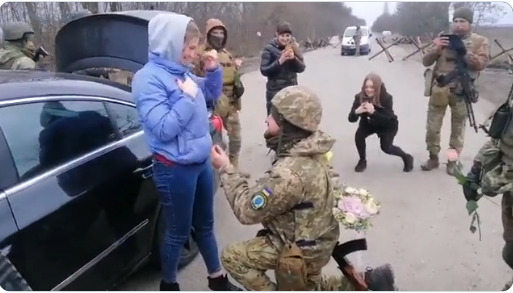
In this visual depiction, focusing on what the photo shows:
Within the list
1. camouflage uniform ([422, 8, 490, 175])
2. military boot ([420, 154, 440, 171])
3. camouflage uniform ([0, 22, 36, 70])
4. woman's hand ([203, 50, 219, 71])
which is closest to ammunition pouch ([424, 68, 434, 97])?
camouflage uniform ([422, 8, 490, 175])

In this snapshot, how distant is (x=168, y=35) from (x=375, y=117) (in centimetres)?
330

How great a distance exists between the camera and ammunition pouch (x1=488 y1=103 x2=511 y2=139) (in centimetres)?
280

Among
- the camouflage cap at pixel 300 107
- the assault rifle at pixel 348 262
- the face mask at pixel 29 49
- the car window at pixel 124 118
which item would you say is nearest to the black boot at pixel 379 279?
the assault rifle at pixel 348 262

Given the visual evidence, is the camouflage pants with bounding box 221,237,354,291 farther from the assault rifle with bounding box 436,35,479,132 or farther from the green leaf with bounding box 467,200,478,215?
the assault rifle with bounding box 436,35,479,132

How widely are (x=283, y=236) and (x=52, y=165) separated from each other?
1.11m

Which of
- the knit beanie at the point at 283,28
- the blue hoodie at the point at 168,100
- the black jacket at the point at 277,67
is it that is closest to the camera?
the blue hoodie at the point at 168,100

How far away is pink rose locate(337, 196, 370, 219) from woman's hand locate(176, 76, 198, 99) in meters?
0.89

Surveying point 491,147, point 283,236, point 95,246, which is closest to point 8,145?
point 95,246

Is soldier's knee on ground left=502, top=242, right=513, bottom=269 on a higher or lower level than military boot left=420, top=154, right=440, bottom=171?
higher

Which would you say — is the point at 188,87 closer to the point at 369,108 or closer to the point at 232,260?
the point at 232,260

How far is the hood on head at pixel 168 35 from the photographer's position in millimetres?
2619

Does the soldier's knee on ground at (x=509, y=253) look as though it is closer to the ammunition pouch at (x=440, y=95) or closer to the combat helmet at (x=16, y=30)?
the ammunition pouch at (x=440, y=95)

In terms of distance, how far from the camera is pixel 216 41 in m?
5.09

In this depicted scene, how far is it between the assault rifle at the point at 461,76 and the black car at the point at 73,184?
123 inches
